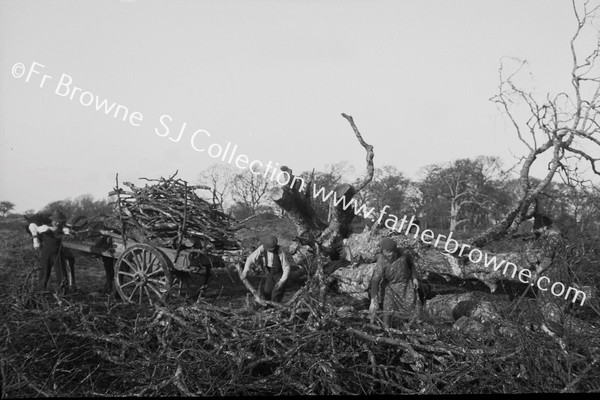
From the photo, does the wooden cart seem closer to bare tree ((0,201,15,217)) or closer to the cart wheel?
the cart wheel

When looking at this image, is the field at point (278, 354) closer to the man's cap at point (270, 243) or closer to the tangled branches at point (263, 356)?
the tangled branches at point (263, 356)


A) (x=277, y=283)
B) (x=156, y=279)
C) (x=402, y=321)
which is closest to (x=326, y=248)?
(x=277, y=283)

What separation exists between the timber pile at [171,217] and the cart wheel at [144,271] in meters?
0.27

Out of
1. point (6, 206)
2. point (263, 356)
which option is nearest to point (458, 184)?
point (6, 206)

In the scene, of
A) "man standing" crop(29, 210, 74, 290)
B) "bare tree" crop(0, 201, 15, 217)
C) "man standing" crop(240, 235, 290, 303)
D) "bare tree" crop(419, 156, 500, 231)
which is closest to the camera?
"man standing" crop(240, 235, 290, 303)

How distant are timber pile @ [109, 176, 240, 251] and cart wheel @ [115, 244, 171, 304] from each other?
27 cm

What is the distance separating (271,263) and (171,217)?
185 cm

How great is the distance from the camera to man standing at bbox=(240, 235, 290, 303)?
763 cm

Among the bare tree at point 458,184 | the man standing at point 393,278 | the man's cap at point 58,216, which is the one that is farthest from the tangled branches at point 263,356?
the bare tree at point 458,184

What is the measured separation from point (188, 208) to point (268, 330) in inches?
152

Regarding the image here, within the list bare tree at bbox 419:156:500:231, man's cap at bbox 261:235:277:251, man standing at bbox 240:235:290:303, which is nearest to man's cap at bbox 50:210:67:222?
man standing at bbox 240:235:290:303

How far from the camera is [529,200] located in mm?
10133

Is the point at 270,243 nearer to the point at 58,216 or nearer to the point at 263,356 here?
the point at 263,356

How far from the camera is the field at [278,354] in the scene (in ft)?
13.4
